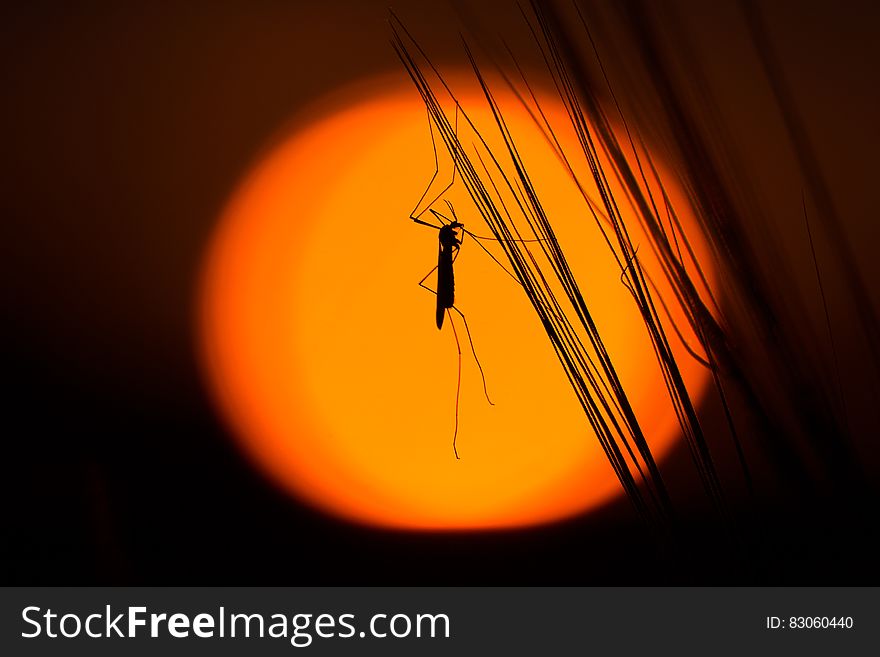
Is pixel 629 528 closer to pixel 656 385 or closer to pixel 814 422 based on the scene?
pixel 656 385

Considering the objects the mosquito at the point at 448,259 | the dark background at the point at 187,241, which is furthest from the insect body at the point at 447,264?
the dark background at the point at 187,241

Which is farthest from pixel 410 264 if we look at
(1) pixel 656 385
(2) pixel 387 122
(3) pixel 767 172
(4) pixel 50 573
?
(4) pixel 50 573

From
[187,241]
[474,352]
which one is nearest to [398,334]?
[474,352]

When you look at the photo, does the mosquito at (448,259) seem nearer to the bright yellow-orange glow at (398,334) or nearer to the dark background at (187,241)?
the bright yellow-orange glow at (398,334)

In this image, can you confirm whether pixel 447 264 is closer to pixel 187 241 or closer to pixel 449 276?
pixel 449 276

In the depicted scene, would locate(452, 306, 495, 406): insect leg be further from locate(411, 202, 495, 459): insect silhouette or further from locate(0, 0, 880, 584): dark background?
locate(0, 0, 880, 584): dark background

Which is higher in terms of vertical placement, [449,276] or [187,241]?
[187,241]
